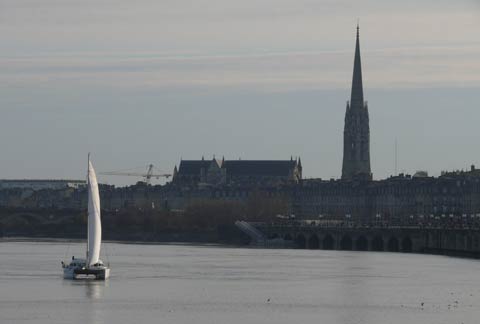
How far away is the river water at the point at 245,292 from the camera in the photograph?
9694 cm

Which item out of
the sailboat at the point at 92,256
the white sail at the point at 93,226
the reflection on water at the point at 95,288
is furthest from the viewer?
the white sail at the point at 93,226

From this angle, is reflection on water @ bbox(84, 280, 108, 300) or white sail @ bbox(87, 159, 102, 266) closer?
reflection on water @ bbox(84, 280, 108, 300)

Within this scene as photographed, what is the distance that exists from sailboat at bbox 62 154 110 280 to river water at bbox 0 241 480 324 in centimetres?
115

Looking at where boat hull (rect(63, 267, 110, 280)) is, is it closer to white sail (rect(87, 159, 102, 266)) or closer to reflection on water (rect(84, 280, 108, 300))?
white sail (rect(87, 159, 102, 266))

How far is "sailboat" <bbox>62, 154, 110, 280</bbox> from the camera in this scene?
124250mm

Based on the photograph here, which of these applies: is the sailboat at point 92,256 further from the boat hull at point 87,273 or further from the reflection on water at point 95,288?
the reflection on water at point 95,288

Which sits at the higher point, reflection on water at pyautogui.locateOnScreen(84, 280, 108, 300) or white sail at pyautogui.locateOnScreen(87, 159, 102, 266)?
white sail at pyautogui.locateOnScreen(87, 159, 102, 266)

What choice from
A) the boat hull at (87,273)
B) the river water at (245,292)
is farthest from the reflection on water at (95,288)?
the boat hull at (87,273)

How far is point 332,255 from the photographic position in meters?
185

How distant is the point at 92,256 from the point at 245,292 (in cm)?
1621

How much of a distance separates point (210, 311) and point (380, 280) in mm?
30384

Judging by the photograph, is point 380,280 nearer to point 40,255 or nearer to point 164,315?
point 164,315

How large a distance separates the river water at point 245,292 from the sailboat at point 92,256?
1.15 metres

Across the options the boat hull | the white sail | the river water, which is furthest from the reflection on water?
the white sail
